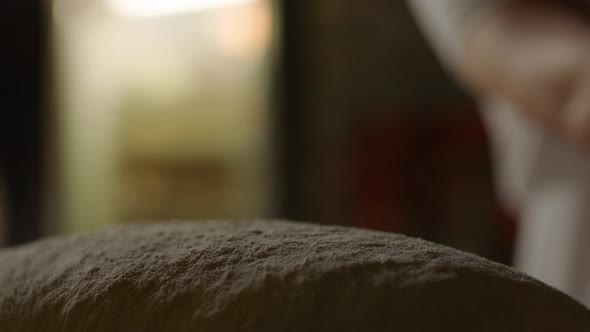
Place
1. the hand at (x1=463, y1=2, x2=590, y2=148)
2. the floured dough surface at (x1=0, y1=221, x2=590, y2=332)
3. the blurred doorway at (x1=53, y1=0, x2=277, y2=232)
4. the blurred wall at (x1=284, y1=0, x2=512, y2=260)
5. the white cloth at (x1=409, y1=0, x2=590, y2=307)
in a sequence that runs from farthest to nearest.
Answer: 1. the blurred doorway at (x1=53, y1=0, x2=277, y2=232)
2. the blurred wall at (x1=284, y1=0, x2=512, y2=260)
3. the white cloth at (x1=409, y1=0, x2=590, y2=307)
4. the hand at (x1=463, y1=2, x2=590, y2=148)
5. the floured dough surface at (x1=0, y1=221, x2=590, y2=332)

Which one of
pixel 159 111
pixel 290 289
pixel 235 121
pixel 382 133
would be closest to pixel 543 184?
pixel 290 289

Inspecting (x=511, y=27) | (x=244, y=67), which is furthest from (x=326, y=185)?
(x=511, y=27)

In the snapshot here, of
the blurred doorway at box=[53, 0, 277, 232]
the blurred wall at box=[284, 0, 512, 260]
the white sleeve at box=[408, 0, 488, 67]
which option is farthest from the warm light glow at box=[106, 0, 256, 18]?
the white sleeve at box=[408, 0, 488, 67]

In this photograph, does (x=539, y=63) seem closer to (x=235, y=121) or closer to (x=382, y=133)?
(x=382, y=133)

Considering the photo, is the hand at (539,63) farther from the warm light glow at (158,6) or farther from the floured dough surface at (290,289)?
the warm light glow at (158,6)

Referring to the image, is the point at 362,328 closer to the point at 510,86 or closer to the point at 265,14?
the point at 510,86

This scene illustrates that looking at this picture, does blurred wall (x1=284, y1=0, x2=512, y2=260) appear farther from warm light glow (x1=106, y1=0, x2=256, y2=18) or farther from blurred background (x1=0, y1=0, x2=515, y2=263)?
warm light glow (x1=106, y1=0, x2=256, y2=18)
